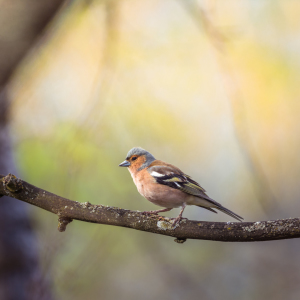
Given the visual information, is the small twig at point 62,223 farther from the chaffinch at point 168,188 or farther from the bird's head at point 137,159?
the bird's head at point 137,159

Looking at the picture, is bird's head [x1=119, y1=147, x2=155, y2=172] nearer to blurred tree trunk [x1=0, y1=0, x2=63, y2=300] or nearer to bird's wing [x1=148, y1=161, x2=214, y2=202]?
bird's wing [x1=148, y1=161, x2=214, y2=202]

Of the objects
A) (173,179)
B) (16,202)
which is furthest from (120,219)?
(16,202)

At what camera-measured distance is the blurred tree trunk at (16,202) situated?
369 centimetres

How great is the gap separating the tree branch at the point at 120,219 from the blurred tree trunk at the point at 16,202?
1702 millimetres

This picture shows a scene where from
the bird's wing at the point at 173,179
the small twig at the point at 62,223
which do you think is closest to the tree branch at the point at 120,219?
the small twig at the point at 62,223

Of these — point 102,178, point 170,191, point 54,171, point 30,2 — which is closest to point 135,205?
point 102,178

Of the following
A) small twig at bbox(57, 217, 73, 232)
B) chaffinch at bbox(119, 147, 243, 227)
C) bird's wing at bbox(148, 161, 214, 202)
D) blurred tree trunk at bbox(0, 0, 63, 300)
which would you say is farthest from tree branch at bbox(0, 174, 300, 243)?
blurred tree trunk at bbox(0, 0, 63, 300)

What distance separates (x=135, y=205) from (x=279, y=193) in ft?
11.0

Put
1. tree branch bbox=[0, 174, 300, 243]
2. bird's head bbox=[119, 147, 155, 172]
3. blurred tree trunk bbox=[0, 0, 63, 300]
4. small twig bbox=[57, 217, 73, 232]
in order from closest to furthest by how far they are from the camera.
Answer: tree branch bbox=[0, 174, 300, 243]
small twig bbox=[57, 217, 73, 232]
blurred tree trunk bbox=[0, 0, 63, 300]
bird's head bbox=[119, 147, 155, 172]

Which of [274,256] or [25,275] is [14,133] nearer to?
Result: [25,275]

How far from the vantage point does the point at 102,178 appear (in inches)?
297

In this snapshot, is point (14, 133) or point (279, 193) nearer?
point (14, 133)

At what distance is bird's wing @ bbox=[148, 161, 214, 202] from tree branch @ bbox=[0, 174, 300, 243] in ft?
2.71

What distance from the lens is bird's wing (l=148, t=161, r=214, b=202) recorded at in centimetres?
393
